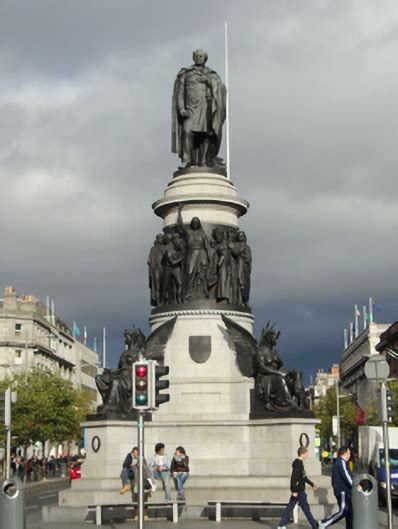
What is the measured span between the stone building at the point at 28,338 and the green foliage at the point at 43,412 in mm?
23490

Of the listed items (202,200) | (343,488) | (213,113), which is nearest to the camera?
(343,488)

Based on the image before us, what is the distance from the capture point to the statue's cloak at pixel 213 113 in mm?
34250

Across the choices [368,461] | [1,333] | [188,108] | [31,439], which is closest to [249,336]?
[188,108]

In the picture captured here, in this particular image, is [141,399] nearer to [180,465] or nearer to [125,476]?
[125,476]

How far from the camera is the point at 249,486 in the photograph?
28.4m

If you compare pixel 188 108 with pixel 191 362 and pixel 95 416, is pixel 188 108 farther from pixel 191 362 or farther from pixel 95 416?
pixel 95 416

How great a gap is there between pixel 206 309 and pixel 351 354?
15659 cm

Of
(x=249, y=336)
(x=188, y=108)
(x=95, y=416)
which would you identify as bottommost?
(x=95, y=416)

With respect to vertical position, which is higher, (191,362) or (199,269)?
(199,269)

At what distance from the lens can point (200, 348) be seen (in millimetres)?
31422

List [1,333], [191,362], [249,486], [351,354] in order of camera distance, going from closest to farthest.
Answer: [249,486]
[191,362]
[1,333]
[351,354]

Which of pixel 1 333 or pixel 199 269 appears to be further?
pixel 1 333

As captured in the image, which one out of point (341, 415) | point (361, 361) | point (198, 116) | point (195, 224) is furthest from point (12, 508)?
point (361, 361)

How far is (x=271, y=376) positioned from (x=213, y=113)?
932 cm
